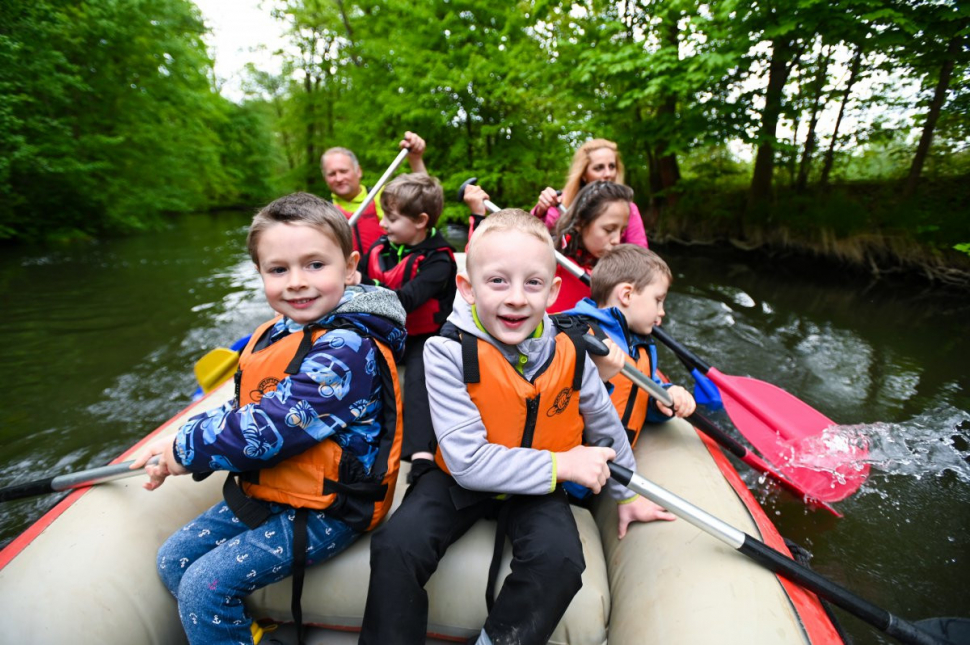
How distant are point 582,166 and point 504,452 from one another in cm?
239

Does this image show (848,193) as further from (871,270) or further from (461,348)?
(461,348)

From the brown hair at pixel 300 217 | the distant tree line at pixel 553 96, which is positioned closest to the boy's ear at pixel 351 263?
the brown hair at pixel 300 217

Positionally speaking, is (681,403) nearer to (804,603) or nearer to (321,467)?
(804,603)

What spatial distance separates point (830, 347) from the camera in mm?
4504

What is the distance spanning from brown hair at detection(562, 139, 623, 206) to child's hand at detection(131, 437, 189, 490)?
2569mm

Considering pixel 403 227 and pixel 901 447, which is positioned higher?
pixel 403 227

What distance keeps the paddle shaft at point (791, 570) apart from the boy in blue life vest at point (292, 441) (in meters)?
0.75

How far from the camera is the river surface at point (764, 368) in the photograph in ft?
7.06

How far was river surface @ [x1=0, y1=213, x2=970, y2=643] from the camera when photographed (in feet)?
7.06

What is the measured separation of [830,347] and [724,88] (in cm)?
414

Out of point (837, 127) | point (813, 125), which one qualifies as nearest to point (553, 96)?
point (813, 125)

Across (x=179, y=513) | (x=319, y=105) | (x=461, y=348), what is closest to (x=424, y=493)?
(x=461, y=348)

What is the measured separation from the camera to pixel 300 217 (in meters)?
1.34

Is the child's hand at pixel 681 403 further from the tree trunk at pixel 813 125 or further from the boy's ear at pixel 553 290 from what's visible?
the tree trunk at pixel 813 125
